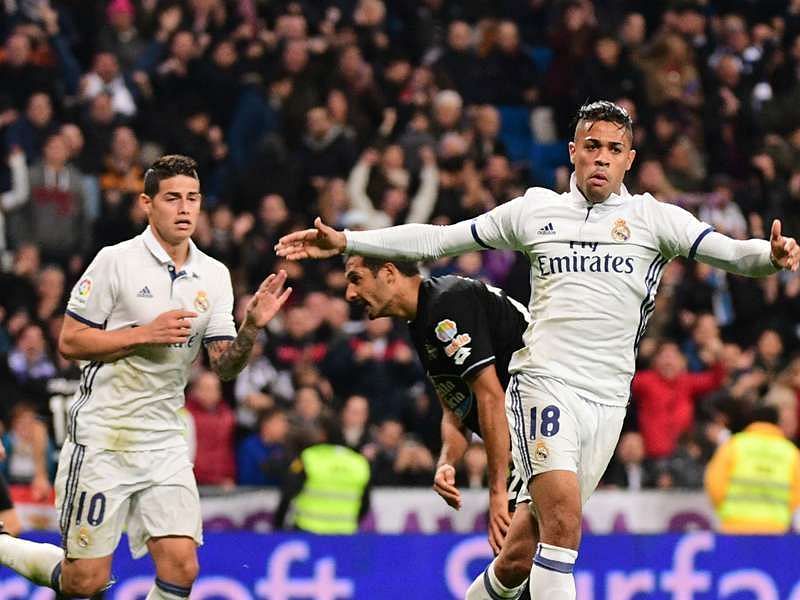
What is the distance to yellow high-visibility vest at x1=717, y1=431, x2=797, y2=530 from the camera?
1158 centimetres

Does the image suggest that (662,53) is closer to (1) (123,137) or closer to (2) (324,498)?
(1) (123,137)

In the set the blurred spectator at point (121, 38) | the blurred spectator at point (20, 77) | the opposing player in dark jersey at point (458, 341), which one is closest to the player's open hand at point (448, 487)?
the opposing player in dark jersey at point (458, 341)

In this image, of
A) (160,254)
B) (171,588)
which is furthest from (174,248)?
(171,588)

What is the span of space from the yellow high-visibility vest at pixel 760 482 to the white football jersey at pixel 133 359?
15.5ft

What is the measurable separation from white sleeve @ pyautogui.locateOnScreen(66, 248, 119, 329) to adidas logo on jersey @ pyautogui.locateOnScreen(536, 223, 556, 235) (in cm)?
205

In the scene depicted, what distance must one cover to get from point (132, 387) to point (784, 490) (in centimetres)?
542

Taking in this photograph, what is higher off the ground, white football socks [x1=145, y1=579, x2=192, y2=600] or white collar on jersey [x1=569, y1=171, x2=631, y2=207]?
white collar on jersey [x1=569, y1=171, x2=631, y2=207]

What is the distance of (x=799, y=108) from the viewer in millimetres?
16953

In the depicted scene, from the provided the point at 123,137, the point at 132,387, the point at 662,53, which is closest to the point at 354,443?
the point at 123,137

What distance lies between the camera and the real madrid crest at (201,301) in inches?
323

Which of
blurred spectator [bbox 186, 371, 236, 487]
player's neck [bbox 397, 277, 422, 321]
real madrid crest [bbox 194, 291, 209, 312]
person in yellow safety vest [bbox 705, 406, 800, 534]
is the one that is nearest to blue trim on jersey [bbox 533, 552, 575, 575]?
player's neck [bbox 397, 277, 422, 321]

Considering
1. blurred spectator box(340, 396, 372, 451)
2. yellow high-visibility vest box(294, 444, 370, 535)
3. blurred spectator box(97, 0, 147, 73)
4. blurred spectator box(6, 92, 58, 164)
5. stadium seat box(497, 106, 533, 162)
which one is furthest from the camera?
stadium seat box(497, 106, 533, 162)

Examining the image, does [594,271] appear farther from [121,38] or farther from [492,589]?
[121,38]

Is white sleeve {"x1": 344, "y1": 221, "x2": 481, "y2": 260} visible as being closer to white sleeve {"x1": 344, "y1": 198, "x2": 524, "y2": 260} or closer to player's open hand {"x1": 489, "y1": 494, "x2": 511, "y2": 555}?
white sleeve {"x1": 344, "y1": 198, "x2": 524, "y2": 260}
